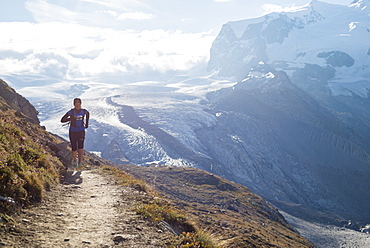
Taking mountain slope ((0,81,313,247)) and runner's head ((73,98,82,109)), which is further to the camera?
runner's head ((73,98,82,109))

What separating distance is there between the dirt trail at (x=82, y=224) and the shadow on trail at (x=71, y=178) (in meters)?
1.17

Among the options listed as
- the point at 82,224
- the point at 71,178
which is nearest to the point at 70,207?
the point at 82,224

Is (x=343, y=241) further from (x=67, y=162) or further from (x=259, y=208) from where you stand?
(x=67, y=162)

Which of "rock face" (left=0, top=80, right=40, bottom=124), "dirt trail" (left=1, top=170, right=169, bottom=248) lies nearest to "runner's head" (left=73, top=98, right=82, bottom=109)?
"dirt trail" (left=1, top=170, right=169, bottom=248)

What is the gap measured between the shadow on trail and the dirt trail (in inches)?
46.2

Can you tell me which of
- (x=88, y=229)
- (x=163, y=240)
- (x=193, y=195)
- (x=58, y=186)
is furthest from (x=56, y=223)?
(x=193, y=195)

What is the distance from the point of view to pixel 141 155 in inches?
7692

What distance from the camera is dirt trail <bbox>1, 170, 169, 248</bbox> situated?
291 inches

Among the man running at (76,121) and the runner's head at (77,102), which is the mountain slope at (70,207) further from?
the runner's head at (77,102)

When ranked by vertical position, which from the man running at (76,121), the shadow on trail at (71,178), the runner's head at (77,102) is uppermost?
the runner's head at (77,102)

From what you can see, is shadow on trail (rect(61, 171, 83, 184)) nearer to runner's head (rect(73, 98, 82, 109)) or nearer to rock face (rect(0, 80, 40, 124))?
runner's head (rect(73, 98, 82, 109))

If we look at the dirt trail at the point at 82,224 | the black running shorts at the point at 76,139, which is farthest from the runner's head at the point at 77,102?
the dirt trail at the point at 82,224

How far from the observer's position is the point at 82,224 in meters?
8.83

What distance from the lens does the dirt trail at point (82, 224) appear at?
740 centimetres
